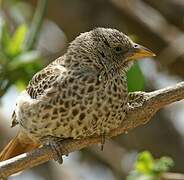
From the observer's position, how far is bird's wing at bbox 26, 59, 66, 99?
4148 millimetres

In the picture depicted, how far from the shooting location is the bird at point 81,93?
13.2 ft

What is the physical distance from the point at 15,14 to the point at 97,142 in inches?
107

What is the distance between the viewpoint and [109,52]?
427 cm

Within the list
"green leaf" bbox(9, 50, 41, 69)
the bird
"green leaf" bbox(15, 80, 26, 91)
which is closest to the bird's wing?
the bird

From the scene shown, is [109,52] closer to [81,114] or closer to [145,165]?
[81,114]

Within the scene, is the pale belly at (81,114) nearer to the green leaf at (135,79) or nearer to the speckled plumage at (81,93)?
the speckled plumage at (81,93)

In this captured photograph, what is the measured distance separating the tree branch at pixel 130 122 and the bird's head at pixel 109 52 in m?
A: 0.18

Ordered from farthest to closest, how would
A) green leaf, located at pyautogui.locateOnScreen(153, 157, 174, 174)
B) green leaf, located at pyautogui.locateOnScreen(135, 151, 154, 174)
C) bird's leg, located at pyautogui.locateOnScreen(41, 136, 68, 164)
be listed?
green leaf, located at pyautogui.locateOnScreen(135, 151, 154, 174), green leaf, located at pyautogui.locateOnScreen(153, 157, 174, 174), bird's leg, located at pyautogui.locateOnScreen(41, 136, 68, 164)

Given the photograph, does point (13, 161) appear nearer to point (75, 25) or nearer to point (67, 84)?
point (67, 84)

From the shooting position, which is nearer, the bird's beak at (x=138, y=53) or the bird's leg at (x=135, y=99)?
the bird's leg at (x=135, y=99)

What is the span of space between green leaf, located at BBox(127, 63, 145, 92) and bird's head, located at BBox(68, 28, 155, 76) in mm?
172

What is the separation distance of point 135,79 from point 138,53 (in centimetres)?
27

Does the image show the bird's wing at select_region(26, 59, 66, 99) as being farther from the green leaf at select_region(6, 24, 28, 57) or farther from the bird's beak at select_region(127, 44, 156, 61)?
the green leaf at select_region(6, 24, 28, 57)

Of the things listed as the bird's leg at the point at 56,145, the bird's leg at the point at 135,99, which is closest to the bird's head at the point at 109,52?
the bird's leg at the point at 135,99
